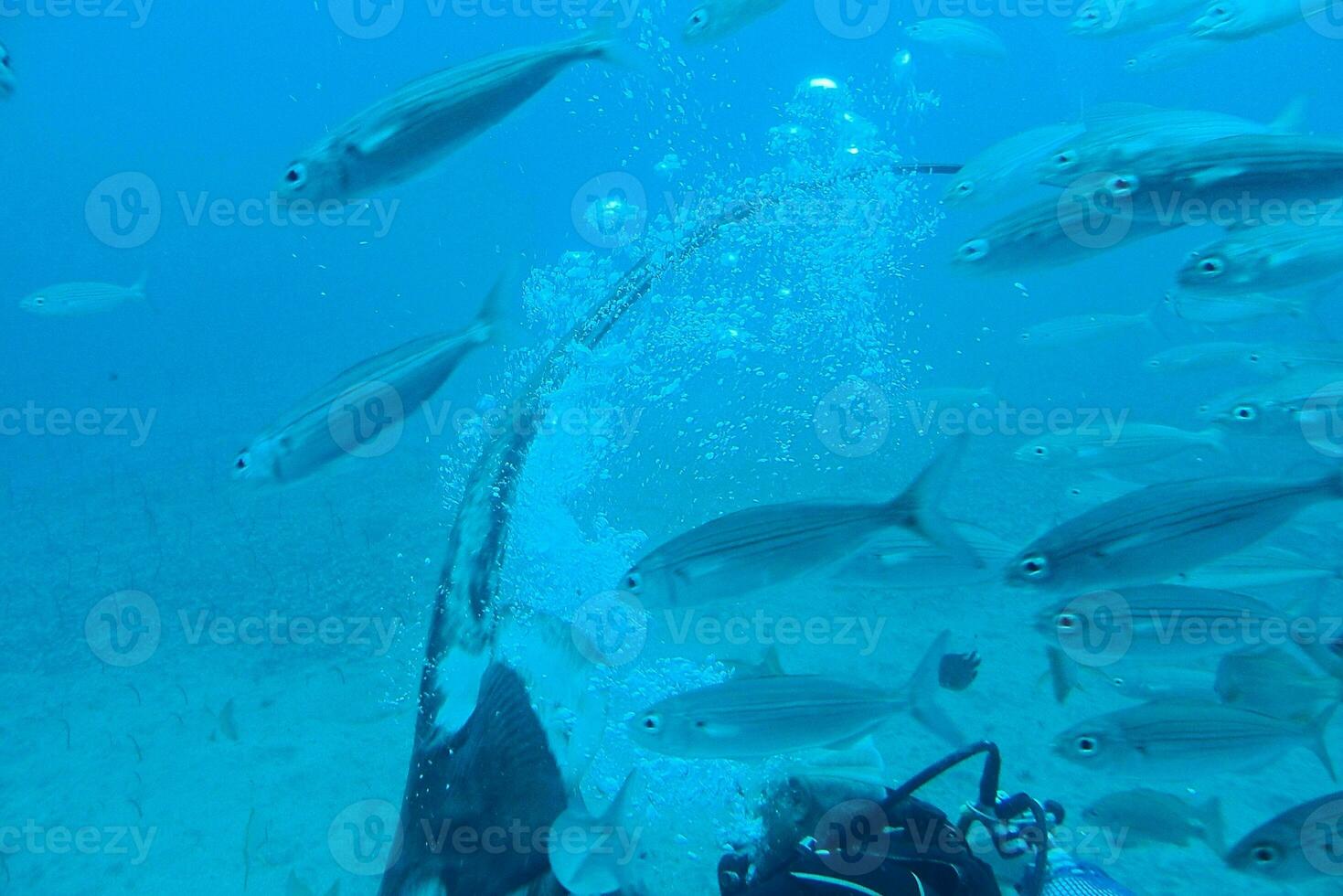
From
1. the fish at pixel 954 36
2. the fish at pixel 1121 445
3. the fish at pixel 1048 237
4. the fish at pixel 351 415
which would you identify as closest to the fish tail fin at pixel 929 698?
the fish at pixel 1048 237

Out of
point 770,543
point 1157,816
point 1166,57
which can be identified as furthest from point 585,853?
point 1166,57

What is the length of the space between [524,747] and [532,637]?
57cm

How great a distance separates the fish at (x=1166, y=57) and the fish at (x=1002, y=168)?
3269 millimetres

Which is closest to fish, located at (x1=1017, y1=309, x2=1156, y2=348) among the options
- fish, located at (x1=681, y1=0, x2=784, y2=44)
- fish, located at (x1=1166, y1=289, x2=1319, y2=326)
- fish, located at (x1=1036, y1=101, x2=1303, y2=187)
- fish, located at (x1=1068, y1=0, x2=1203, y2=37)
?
fish, located at (x1=1166, y1=289, x2=1319, y2=326)

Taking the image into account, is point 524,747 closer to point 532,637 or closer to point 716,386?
point 532,637

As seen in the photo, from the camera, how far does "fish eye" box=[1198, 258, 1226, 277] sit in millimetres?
2916

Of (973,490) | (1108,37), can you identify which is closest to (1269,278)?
(1108,37)

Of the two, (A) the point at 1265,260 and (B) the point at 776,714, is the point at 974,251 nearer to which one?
(A) the point at 1265,260

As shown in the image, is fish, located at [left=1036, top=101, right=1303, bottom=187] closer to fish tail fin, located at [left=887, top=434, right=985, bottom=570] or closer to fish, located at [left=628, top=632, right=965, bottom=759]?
fish tail fin, located at [left=887, top=434, right=985, bottom=570]

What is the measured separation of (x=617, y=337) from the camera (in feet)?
25.0

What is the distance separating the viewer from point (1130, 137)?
2.71m

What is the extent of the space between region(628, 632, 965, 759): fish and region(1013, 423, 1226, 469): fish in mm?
3172

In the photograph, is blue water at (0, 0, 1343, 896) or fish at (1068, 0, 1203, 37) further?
fish at (1068, 0, 1203, 37)

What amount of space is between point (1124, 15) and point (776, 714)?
6516mm
